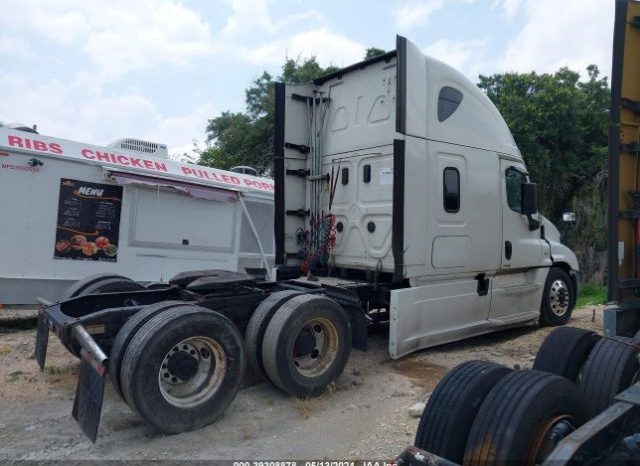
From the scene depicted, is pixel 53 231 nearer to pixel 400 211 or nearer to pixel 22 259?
pixel 22 259

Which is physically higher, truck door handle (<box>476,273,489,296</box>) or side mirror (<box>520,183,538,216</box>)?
side mirror (<box>520,183,538,216</box>)

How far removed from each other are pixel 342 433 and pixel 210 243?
619 centimetres

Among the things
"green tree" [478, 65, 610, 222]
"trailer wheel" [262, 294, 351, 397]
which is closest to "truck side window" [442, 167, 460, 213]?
"trailer wheel" [262, 294, 351, 397]

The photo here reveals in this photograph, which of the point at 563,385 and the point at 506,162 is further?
the point at 506,162

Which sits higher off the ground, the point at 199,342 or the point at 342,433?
the point at 199,342

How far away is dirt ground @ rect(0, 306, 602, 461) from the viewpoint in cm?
391

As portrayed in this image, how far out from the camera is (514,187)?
7.49 metres

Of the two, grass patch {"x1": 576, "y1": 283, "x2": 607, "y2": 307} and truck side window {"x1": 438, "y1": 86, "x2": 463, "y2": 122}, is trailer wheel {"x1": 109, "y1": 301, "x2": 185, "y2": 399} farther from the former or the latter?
grass patch {"x1": 576, "y1": 283, "x2": 607, "y2": 307}

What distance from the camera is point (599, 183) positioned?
1766cm

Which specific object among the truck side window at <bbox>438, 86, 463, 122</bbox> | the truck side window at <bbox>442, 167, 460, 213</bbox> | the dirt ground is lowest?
the dirt ground

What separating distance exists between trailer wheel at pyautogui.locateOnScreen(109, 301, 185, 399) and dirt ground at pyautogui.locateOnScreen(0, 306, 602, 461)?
0.49 metres

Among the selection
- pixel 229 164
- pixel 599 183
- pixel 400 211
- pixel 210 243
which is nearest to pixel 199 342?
pixel 400 211

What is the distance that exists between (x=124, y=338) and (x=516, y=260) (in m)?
5.46

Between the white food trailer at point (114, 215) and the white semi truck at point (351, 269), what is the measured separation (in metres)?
2.40
